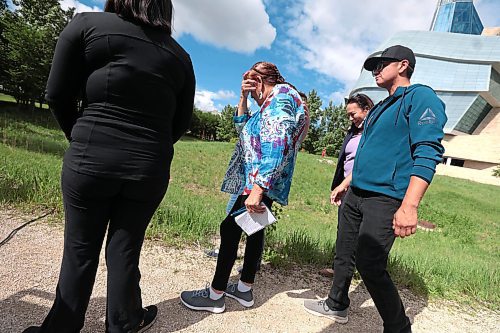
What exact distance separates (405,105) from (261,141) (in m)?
1.02

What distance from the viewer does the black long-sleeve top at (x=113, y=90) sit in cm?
157

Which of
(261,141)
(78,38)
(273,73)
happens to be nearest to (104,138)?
(78,38)

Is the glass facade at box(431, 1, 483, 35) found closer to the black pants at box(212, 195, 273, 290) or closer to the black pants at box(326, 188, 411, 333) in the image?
the black pants at box(326, 188, 411, 333)

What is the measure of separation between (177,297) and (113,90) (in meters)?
1.86

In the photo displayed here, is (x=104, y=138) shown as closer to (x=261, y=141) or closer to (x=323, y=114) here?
(x=261, y=141)

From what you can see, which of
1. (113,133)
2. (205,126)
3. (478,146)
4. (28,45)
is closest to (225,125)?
(205,126)

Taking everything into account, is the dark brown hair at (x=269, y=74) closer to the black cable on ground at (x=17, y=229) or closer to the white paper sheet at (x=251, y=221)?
the white paper sheet at (x=251, y=221)

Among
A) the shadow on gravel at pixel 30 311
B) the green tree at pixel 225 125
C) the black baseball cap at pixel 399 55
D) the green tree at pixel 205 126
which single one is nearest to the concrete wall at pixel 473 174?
the green tree at pixel 225 125

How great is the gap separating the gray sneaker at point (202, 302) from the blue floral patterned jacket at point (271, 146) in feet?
2.89

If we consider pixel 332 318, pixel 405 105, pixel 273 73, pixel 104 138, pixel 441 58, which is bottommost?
pixel 332 318

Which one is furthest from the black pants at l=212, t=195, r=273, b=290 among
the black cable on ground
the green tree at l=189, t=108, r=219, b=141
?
the green tree at l=189, t=108, r=219, b=141

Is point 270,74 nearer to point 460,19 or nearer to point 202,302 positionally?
point 202,302

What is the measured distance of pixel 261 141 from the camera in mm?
2412

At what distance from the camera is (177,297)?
108 inches
